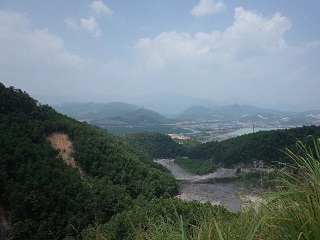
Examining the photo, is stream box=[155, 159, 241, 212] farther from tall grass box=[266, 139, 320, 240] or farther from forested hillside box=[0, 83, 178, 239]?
tall grass box=[266, 139, 320, 240]

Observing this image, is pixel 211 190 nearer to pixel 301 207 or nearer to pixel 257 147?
pixel 257 147

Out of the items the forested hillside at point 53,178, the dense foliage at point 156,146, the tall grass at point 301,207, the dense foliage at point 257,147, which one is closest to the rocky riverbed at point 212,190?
the forested hillside at point 53,178

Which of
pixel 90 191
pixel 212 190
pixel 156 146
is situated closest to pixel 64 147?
pixel 90 191

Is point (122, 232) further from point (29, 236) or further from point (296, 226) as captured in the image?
point (296, 226)

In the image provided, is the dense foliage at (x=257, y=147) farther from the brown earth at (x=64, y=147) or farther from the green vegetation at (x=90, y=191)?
the brown earth at (x=64, y=147)

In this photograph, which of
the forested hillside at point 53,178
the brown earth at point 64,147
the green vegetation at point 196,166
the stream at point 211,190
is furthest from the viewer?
the green vegetation at point 196,166

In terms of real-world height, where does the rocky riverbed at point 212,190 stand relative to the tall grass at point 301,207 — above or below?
below
